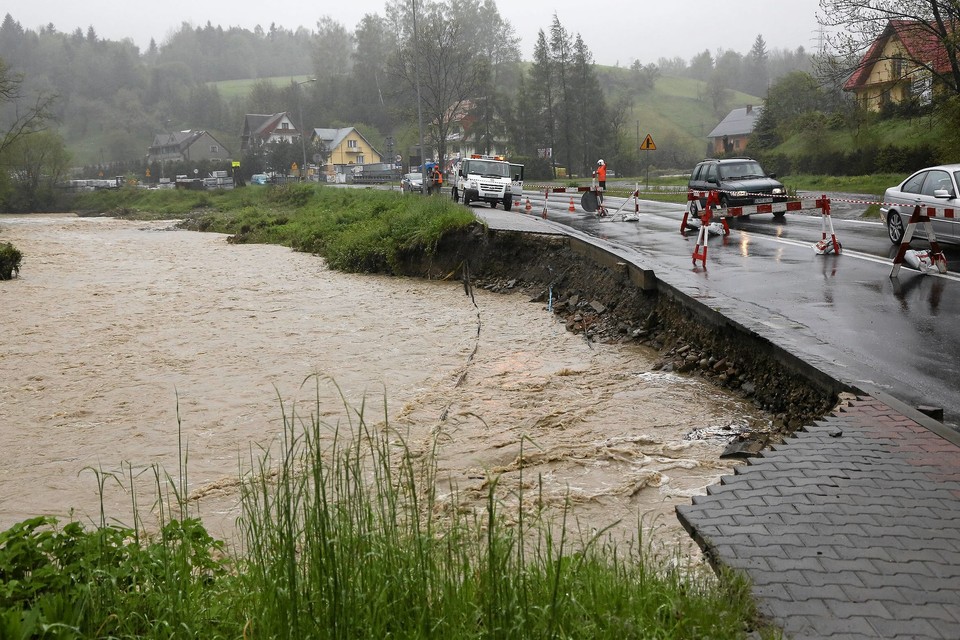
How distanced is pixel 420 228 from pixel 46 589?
765 inches

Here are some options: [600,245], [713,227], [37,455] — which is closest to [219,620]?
[37,455]

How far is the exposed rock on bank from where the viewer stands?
8695 millimetres

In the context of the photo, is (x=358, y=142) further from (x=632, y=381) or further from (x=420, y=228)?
(x=632, y=381)

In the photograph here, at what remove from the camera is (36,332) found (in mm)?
17016

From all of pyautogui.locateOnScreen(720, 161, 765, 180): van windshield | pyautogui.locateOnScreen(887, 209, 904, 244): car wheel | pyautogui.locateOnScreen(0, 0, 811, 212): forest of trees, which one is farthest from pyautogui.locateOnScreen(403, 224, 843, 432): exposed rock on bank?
pyautogui.locateOnScreen(0, 0, 811, 212): forest of trees

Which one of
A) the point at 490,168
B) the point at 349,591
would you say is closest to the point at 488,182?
the point at 490,168

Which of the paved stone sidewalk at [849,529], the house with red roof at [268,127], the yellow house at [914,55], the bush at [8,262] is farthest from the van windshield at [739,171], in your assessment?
the house with red roof at [268,127]

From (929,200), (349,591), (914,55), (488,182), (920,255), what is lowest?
(349,591)

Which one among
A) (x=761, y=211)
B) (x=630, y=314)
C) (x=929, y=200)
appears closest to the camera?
(x=630, y=314)

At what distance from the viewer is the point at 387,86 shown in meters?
117

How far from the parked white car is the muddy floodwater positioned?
20.6 ft

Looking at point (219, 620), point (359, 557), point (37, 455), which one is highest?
point (359, 557)

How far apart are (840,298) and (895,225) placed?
21.2 ft

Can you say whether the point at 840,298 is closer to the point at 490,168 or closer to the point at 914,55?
the point at 490,168
